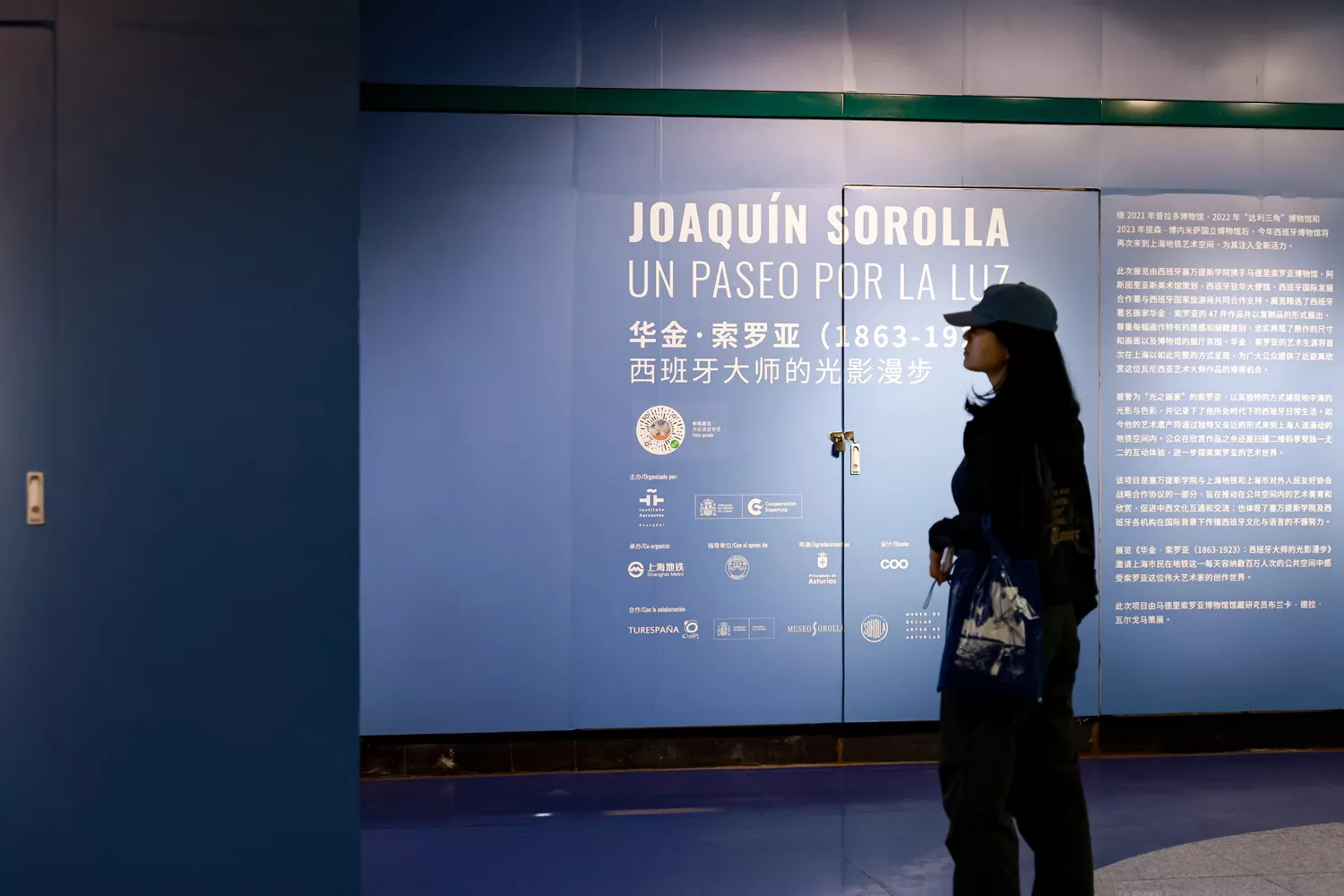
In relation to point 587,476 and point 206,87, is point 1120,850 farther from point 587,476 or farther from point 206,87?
point 206,87

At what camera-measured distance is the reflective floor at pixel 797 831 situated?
3.21m

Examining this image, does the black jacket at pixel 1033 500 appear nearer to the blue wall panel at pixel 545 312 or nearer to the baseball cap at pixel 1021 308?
the baseball cap at pixel 1021 308

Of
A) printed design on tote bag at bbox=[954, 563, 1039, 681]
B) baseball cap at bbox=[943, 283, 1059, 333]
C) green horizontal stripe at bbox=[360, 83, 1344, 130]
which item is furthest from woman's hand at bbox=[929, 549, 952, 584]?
green horizontal stripe at bbox=[360, 83, 1344, 130]

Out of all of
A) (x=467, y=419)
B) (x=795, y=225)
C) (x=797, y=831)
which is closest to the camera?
(x=797, y=831)

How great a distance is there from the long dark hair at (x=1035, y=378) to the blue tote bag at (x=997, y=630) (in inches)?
Result: 11.3

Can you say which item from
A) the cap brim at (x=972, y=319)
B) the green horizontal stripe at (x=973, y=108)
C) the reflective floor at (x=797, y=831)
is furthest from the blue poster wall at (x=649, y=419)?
the cap brim at (x=972, y=319)

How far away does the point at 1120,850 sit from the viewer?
11.3 ft

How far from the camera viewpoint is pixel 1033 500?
2.36 metres

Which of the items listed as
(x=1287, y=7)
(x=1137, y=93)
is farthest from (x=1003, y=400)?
(x=1287, y=7)

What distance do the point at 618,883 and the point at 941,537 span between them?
1.53 meters

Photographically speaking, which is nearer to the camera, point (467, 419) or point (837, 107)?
point (467, 419)

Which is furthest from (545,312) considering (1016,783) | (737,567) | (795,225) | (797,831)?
(1016,783)

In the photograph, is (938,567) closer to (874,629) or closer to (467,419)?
(874,629)

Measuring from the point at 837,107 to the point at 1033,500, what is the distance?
101 inches
